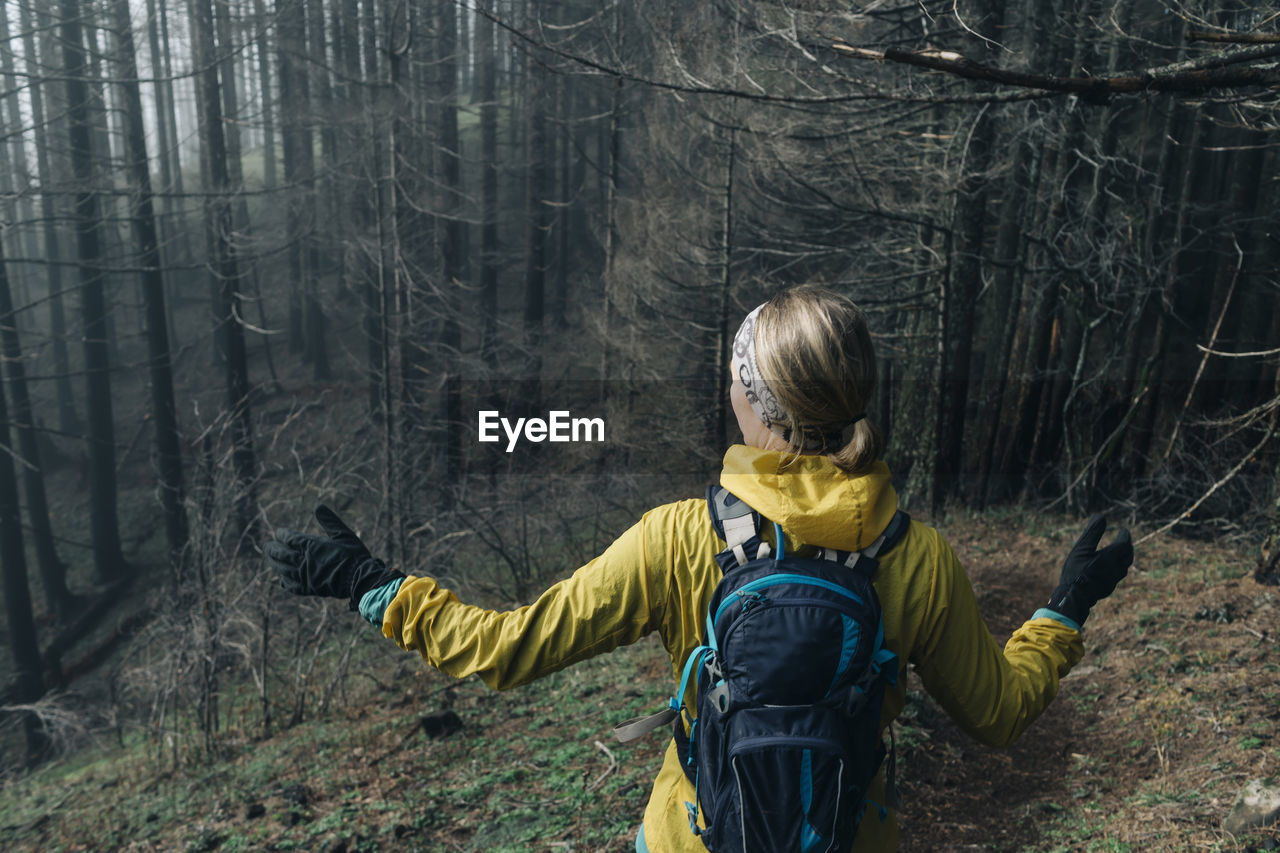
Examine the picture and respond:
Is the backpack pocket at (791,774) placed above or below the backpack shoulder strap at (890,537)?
below

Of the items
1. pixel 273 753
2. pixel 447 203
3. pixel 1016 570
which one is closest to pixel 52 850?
pixel 273 753

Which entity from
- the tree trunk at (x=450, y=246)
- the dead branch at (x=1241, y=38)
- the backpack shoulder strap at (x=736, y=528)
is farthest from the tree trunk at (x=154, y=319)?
the dead branch at (x=1241, y=38)

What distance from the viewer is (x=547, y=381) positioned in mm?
19734

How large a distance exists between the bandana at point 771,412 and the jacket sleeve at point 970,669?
0.98 ft

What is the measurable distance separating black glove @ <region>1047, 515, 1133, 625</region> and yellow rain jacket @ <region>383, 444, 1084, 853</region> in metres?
0.35

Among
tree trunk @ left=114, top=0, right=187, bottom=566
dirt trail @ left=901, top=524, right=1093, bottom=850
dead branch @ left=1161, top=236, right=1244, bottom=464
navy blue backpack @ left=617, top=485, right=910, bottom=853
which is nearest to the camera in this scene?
navy blue backpack @ left=617, top=485, right=910, bottom=853

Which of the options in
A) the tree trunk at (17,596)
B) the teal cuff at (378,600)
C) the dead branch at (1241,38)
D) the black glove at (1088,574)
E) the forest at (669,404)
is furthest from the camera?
the tree trunk at (17,596)

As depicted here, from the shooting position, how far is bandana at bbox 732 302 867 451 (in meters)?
1.74

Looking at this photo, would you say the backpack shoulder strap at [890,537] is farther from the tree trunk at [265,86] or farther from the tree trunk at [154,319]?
the tree trunk at [154,319]

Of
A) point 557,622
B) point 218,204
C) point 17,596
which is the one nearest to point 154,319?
point 218,204

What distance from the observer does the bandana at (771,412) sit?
5.72ft

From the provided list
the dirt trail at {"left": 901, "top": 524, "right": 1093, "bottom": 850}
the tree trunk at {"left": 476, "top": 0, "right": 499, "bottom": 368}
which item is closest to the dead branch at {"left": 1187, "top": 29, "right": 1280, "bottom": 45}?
the dirt trail at {"left": 901, "top": 524, "right": 1093, "bottom": 850}

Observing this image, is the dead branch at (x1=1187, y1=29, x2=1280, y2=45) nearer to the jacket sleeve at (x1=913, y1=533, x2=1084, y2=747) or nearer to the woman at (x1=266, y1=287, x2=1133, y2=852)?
the woman at (x1=266, y1=287, x2=1133, y2=852)

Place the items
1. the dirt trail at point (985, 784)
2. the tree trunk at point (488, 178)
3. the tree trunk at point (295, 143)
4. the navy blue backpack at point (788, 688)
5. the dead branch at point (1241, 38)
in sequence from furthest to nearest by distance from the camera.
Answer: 1. the tree trunk at point (488, 178)
2. the tree trunk at point (295, 143)
3. the dirt trail at point (985, 784)
4. the dead branch at point (1241, 38)
5. the navy blue backpack at point (788, 688)
